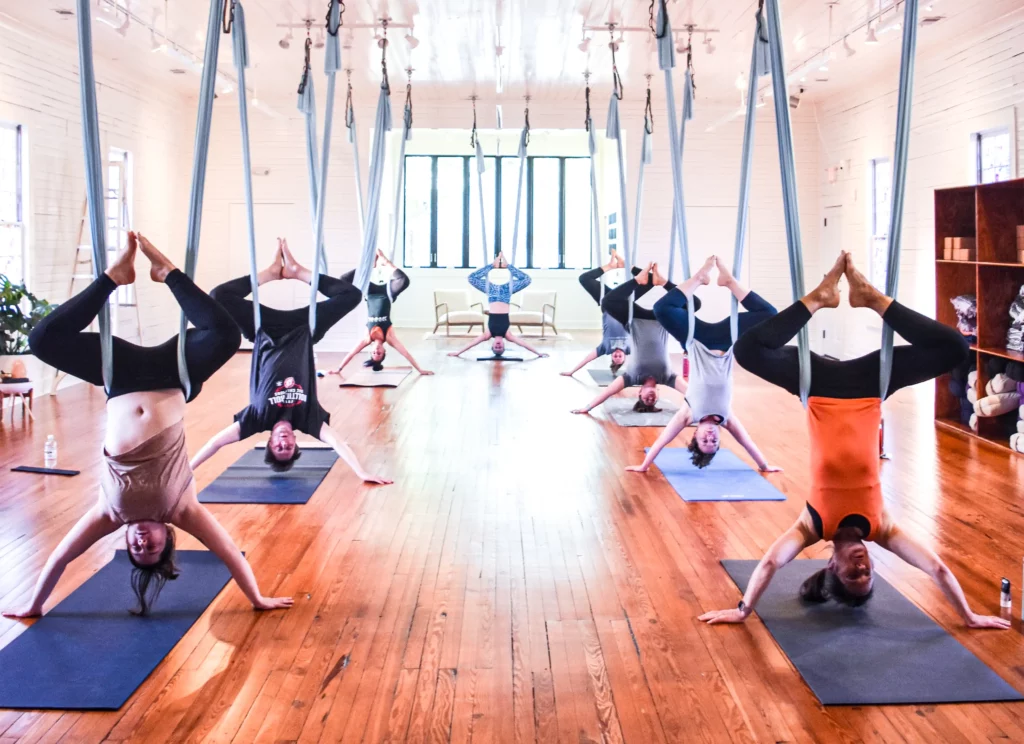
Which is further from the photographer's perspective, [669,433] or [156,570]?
[669,433]

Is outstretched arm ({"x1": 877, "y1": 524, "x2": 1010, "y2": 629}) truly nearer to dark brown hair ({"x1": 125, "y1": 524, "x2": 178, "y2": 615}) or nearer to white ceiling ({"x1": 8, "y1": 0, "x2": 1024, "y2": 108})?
dark brown hair ({"x1": 125, "y1": 524, "x2": 178, "y2": 615})

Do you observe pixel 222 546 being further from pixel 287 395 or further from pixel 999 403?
pixel 999 403

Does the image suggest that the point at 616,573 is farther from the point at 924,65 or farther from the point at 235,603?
the point at 924,65

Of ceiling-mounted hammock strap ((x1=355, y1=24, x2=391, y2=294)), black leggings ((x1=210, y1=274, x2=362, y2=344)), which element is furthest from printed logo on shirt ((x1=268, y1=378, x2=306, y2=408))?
ceiling-mounted hammock strap ((x1=355, y1=24, x2=391, y2=294))

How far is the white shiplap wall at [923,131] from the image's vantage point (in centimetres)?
798

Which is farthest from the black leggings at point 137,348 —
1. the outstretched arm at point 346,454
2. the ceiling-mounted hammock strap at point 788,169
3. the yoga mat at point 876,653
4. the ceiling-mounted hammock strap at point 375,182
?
the ceiling-mounted hammock strap at point 375,182

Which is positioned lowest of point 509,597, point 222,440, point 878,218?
point 509,597

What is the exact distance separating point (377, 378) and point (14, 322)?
141 inches

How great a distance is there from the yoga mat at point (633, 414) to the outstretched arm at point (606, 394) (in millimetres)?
193

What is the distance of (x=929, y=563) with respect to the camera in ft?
11.3

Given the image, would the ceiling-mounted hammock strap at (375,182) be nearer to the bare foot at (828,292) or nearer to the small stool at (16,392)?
the small stool at (16,392)

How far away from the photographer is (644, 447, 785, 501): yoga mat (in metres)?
5.49

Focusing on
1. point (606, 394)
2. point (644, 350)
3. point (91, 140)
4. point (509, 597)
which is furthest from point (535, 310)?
point (91, 140)

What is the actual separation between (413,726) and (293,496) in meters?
2.75
